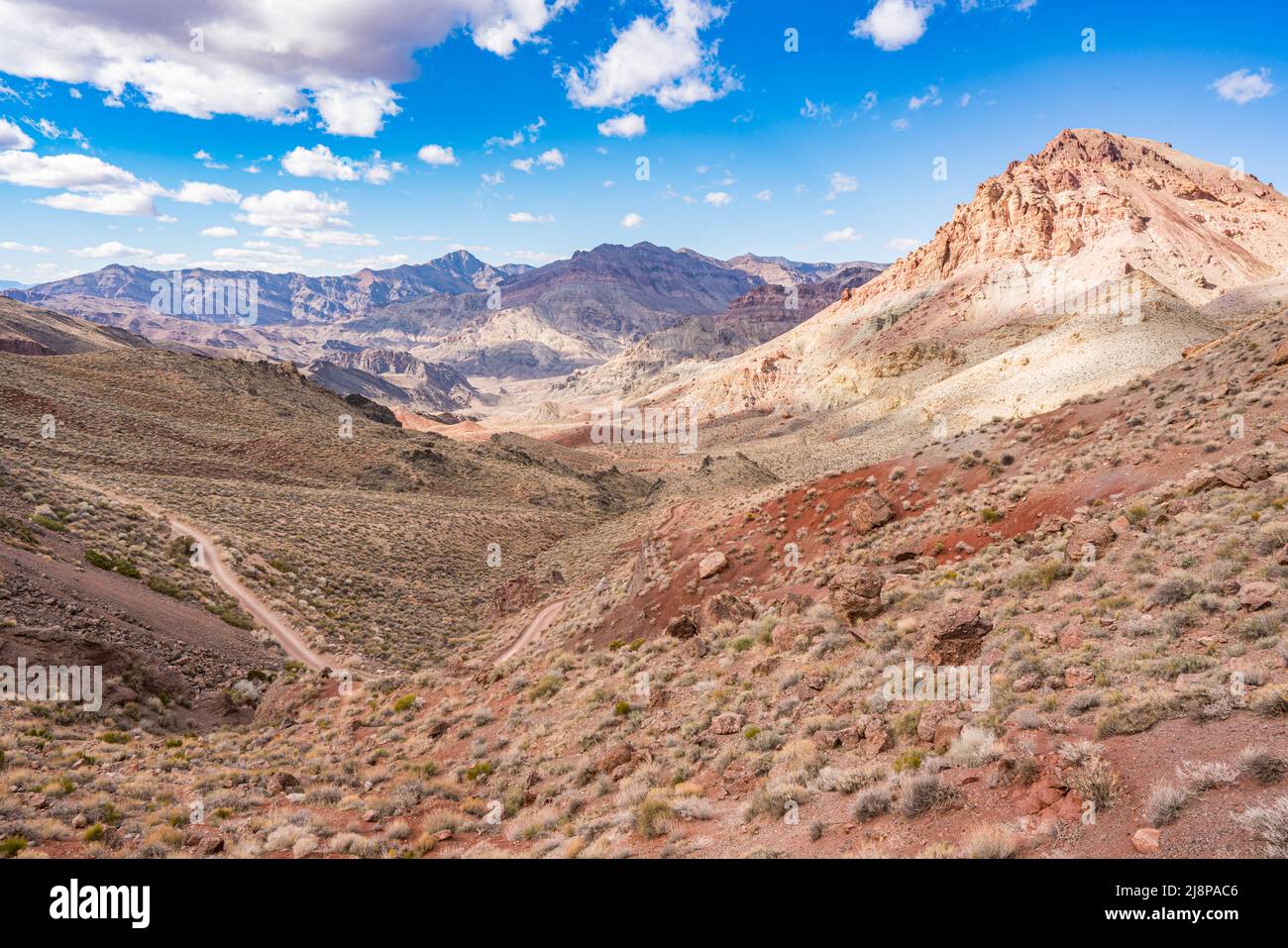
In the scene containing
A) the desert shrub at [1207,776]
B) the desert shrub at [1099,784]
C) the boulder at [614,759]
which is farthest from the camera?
the boulder at [614,759]

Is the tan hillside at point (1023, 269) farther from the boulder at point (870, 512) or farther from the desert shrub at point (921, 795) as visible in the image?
the desert shrub at point (921, 795)

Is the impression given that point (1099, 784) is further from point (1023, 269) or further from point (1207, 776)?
point (1023, 269)

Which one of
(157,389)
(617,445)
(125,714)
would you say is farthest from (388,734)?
(617,445)

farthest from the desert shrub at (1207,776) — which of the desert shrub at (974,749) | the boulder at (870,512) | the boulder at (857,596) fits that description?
the boulder at (870,512)

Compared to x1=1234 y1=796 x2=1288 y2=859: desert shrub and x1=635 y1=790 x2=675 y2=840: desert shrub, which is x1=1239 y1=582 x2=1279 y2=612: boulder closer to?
x1=1234 y1=796 x2=1288 y2=859: desert shrub

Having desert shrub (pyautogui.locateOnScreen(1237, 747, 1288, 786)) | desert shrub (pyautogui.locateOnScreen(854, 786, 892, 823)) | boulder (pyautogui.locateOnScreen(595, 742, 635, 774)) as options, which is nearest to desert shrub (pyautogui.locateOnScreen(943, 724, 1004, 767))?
desert shrub (pyautogui.locateOnScreen(854, 786, 892, 823))
